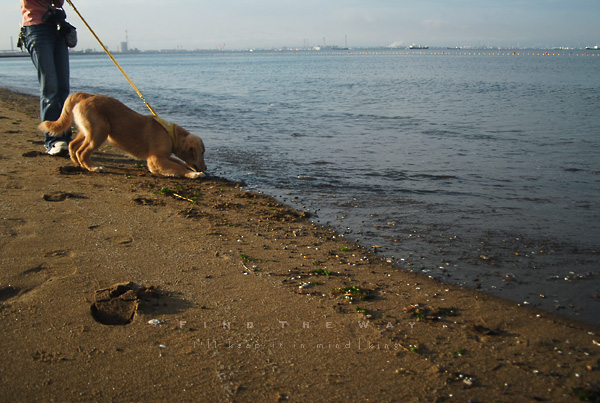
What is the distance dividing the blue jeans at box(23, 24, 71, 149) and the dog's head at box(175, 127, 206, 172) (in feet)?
5.91

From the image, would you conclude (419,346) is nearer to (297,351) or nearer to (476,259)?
(297,351)

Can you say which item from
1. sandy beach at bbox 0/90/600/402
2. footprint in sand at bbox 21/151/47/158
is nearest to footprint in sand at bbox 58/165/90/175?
footprint in sand at bbox 21/151/47/158

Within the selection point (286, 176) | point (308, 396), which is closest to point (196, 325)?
point (308, 396)

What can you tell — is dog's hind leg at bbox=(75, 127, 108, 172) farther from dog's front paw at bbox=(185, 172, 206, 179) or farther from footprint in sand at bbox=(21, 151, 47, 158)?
dog's front paw at bbox=(185, 172, 206, 179)

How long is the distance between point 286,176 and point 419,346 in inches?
173

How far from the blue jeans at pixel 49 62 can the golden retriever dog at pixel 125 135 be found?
1.99 ft

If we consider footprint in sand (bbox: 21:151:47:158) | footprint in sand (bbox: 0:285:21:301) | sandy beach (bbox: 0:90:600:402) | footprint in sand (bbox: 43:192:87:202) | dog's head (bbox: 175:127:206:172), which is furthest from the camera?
footprint in sand (bbox: 21:151:47:158)

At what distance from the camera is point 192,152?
6566mm

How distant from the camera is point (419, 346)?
2.57m

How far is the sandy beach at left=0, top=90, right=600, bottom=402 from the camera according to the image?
2209 millimetres

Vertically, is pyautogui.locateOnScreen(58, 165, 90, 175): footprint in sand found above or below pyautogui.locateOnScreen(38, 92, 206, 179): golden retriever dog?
below

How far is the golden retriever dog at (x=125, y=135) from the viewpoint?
601cm

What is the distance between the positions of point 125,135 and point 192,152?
922 millimetres

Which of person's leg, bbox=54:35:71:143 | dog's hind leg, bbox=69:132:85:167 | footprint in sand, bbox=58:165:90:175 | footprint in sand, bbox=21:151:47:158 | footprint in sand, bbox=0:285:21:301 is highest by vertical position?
person's leg, bbox=54:35:71:143
